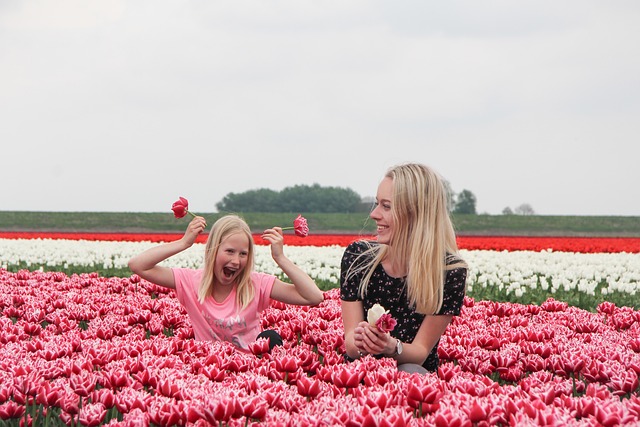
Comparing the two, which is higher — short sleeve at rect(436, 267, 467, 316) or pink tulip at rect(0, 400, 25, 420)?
A: short sleeve at rect(436, 267, 467, 316)

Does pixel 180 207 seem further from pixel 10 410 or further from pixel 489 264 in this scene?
pixel 489 264

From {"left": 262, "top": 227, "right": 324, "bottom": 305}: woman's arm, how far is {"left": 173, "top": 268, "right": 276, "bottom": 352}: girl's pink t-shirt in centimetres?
11

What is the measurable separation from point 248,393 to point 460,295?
1.74 m

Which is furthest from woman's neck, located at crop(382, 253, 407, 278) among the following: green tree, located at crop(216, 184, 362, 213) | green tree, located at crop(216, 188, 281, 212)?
green tree, located at crop(216, 188, 281, 212)

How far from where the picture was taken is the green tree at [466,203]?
48.8 m

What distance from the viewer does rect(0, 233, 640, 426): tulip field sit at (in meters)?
2.90

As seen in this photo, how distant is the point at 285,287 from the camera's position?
5.66m

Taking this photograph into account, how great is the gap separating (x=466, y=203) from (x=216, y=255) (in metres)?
45.8

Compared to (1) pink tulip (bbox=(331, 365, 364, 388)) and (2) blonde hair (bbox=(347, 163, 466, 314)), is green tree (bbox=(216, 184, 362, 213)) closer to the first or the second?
(2) blonde hair (bbox=(347, 163, 466, 314))

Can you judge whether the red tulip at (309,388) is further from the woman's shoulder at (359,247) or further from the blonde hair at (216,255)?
the blonde hair at (216,255)

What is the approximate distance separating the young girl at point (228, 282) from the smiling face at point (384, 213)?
945 mm

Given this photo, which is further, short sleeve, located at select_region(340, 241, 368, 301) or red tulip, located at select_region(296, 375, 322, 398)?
short sleeve, located at select_region(340, 241, 368, 301)

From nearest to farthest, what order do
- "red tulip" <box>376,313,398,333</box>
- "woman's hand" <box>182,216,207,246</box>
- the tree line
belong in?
"red tulip" <box>376,313,398,333</box> → "woman's hand" <box>182,216,207,246</box> → the tree line

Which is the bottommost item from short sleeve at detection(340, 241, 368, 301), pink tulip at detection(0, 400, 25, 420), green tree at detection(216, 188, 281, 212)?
pink tulip at detection(0, 400, 25, 420)
